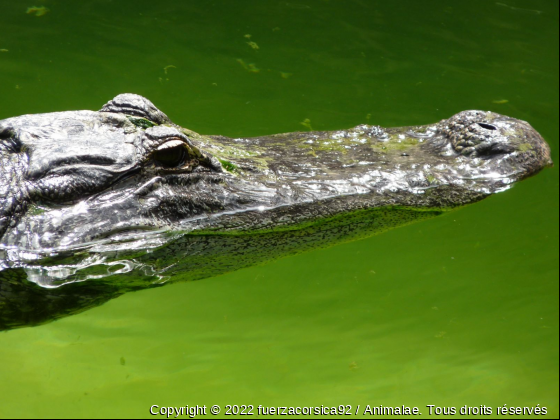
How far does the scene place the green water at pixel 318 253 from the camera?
11.6 feet

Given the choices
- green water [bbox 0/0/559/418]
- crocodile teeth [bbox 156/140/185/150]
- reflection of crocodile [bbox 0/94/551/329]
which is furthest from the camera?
green water [bbox 0/0/559/418]

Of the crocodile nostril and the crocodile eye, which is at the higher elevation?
the crocodile nostril

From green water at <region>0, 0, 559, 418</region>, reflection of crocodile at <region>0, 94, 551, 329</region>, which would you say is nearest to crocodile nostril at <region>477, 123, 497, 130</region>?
reflection of crocodile at <region>0, 94, 551, 329</region>

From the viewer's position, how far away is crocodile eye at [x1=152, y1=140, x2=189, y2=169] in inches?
99.9

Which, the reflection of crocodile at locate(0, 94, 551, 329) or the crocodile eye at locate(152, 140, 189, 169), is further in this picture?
the crocodile eye at locate(152, 140, 189, 169)

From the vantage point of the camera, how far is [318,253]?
425 centimetres

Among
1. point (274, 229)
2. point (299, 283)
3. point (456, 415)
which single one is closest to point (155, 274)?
point (274, 229)

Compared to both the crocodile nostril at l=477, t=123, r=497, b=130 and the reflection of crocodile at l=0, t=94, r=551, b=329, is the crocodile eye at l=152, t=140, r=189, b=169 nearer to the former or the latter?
the reflection of crocodile at l=0, t=94, r=551, b=329

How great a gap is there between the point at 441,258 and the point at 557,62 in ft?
11.7

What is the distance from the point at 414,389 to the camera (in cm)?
387

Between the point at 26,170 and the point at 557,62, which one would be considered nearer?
the point at 26,170

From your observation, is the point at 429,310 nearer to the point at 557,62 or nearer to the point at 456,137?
the point at 456,137

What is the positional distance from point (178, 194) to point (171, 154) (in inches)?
8.6

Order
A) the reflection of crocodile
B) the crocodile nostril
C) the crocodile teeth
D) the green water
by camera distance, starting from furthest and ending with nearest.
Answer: the green water
the crocodile nostril
the crocodile teeth
the reflection of crocodile
